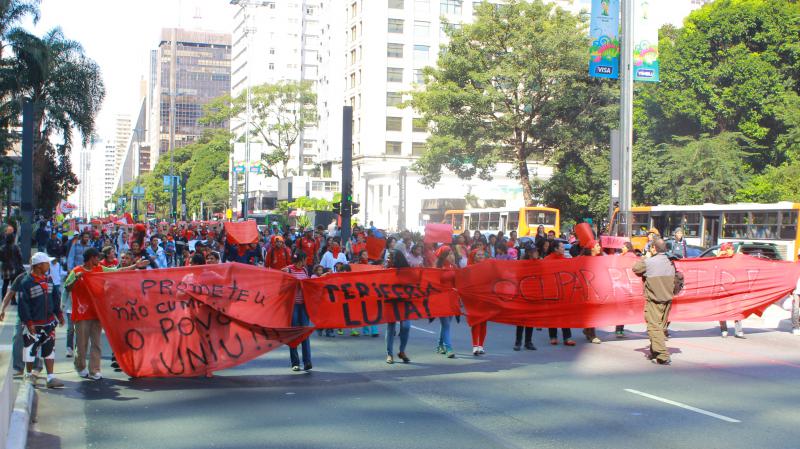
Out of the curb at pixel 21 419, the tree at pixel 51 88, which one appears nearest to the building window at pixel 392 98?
the tree at pixel 51 88

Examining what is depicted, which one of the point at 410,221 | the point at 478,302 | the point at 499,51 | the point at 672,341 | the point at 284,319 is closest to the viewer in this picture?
the point at 284,319

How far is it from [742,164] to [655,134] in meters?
5.60

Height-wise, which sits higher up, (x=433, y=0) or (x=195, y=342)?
(x=433, y=0)

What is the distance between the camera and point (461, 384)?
435 inches

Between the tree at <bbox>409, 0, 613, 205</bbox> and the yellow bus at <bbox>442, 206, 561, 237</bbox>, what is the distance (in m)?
3.08

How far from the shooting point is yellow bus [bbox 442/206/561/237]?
49250 millimetres

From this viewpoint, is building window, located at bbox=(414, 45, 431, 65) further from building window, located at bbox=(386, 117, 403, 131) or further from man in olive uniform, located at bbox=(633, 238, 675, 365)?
man in olive uniform, located at bbox=(633, 238, 675, 365)

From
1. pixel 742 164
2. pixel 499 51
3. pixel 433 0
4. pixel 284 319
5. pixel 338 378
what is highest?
pixel 433 0

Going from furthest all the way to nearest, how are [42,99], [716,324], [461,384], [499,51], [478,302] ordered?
[499,51], [42,99], [716,324], [478,302], [461,384]

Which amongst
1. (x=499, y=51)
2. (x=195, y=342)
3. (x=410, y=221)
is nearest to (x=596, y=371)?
(x=195, y=342)

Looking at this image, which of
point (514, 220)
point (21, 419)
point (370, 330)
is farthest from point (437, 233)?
point (514, 220)

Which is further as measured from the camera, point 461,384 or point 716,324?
point 716,324

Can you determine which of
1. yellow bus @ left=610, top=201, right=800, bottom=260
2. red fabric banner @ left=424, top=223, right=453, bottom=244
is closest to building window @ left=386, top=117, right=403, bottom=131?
yellow bus @ left=610, top=201, right=800, bottom=260

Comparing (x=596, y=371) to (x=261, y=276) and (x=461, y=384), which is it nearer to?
(x=461, y=384)
